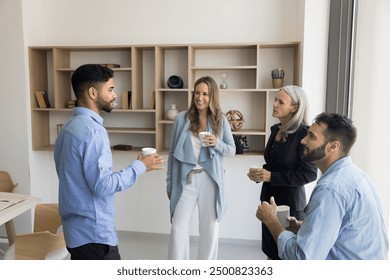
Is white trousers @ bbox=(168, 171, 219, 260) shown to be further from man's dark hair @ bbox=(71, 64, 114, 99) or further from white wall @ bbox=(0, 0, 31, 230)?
white wall @ bbox=(0, 0, 31, 230)

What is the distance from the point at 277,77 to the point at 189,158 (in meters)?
1.25

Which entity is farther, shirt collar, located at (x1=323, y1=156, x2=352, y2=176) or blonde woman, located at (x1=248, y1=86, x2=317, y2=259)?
blonde woman, located at (x1=248, y1=86, x2=317, y2=259)

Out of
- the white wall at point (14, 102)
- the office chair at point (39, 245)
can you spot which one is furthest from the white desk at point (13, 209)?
the white wall at point (14, 102)

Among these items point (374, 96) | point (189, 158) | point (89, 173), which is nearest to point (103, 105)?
point (89, 173)

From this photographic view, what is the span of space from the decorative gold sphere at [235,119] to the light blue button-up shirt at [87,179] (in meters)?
1.63

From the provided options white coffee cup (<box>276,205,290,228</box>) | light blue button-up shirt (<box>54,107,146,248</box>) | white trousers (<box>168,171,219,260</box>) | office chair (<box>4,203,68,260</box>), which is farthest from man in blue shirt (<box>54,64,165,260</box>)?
white trousers (<box>168,171,219,260</box>)

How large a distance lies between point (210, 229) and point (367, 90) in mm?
1347

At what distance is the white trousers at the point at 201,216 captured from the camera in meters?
2.29

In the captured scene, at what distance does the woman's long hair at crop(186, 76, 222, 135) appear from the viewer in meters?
2.25

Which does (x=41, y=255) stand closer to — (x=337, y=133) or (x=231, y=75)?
(x=337, y=133)

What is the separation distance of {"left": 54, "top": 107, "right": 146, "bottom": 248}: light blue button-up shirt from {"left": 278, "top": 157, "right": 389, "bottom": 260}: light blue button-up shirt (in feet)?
2.65

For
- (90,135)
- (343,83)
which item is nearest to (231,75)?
(343,83)

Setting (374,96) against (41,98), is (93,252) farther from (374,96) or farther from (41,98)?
(41,98)

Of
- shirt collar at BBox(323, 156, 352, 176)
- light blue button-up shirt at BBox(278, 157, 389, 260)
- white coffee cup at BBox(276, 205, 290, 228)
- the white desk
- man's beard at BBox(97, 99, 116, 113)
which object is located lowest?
the white desk
